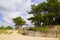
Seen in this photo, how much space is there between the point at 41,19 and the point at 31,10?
5.55 meters

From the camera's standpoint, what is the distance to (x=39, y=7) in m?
41.3

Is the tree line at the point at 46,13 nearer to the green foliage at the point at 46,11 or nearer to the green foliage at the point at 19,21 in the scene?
the green foliage at the point at 46,11

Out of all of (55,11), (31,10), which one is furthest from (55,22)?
(31,10)

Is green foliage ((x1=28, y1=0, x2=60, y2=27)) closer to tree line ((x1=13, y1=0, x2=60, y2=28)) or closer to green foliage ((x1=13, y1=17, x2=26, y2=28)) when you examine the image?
tree line ((x1=13, y1=0, x2=60, y2=28))

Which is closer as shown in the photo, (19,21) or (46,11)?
(46,11)

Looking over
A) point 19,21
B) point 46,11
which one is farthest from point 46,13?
point 19,21

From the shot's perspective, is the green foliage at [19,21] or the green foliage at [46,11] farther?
the green foliage at [19,21]

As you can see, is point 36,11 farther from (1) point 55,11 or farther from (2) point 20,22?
(2) point 20,22

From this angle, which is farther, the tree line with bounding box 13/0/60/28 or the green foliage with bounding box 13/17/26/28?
the green foliage with bounding box 13/17/26/28

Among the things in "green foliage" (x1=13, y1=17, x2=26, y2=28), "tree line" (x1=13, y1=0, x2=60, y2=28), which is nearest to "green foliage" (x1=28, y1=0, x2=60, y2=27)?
"tree line" (x1=13, y1=0, x2=60, y2=28)

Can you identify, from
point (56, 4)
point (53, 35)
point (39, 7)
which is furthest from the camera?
point (39, 7)

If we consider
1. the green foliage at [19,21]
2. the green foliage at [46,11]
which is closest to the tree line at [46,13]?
the green foliage at [46,11]

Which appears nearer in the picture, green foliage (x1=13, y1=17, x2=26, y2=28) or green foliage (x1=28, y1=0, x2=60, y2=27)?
green foliage (x1=28, y1=0, x2=60, y2=27)

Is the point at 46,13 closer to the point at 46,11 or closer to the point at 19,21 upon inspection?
the point at 46,11
